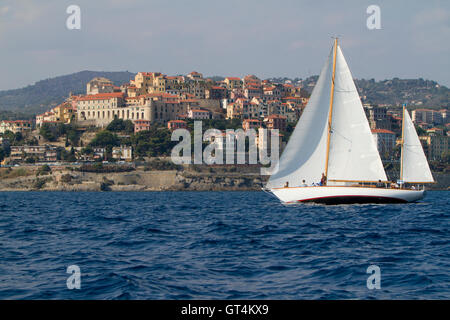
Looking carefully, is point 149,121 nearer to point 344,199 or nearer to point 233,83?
point 233,83

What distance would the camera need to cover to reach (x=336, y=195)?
30.8 meters

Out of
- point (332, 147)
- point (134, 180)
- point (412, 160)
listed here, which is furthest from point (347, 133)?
point (134, 180)

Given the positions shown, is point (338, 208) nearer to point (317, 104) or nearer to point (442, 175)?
point (317, 104)

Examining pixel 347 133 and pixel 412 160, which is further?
pixel 412 160

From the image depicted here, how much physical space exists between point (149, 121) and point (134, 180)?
3401cm

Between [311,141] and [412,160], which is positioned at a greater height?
[311,141]

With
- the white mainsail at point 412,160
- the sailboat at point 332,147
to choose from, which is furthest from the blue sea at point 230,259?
the white mainsail at point 412,160

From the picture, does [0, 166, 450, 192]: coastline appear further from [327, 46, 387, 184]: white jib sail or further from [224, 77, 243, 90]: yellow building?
[224, 77, 243, 90]: yellow building

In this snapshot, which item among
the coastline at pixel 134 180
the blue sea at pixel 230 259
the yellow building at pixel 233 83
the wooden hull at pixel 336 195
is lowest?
the coastline at pixel 134 180

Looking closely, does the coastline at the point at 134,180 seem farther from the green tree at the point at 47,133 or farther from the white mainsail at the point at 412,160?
the white mainsail at the point at 412,160

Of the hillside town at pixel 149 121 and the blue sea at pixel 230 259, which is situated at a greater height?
the hillside town at pixel 149 121

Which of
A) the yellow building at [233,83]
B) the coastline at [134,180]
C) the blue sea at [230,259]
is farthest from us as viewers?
the yellow building at [233,83]

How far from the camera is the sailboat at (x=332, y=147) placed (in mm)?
30891
